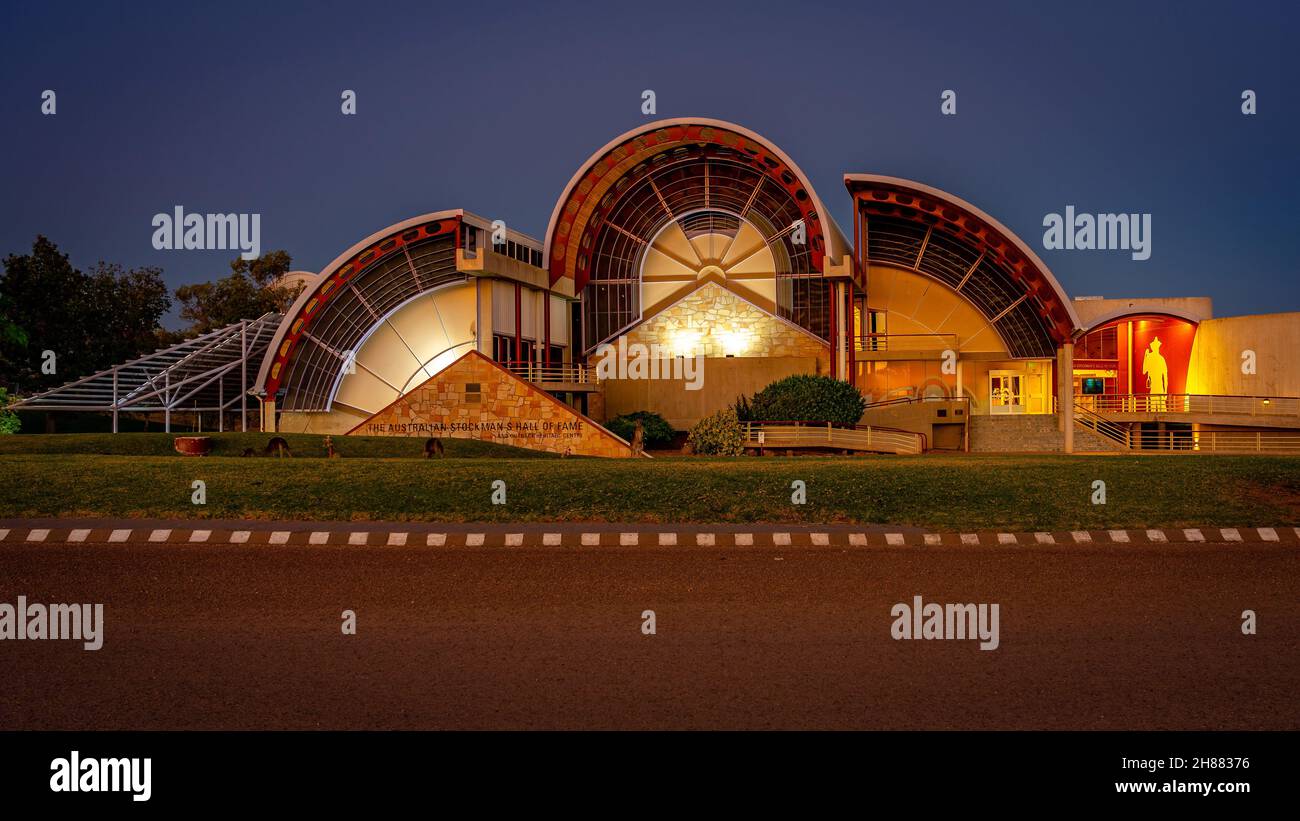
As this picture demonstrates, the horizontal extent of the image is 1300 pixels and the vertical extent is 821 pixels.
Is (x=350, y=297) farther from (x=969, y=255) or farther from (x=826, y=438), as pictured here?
(x=969, y=255)

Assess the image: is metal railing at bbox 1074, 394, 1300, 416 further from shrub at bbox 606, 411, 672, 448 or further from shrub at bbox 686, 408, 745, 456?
shrub at bbox 686, 408, 745, 456

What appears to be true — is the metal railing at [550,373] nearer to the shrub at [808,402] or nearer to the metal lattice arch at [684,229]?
the metal lattice arch at [684,229]

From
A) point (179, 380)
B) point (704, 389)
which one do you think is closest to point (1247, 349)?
point (704, 389)

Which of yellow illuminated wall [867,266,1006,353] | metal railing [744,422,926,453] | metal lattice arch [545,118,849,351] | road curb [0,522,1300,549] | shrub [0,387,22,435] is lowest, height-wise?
road curb [0,522,1300,549]

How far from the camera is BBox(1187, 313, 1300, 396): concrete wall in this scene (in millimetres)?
44281

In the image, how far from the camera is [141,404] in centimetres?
4644

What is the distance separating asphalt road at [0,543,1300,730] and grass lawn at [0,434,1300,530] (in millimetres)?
2970

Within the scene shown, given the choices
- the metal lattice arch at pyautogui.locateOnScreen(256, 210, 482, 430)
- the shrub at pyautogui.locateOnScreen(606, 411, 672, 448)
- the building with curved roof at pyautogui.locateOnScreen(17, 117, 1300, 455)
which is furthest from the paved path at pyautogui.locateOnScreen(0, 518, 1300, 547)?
the metal lattice arch at pyautogui.locateOnScreen(256, 210, 482, 430)

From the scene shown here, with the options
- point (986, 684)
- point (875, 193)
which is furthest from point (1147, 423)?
point (986, 684)

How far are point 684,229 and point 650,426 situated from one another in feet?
46.5

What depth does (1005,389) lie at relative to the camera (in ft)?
165

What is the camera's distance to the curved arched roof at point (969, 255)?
4366 centimetres

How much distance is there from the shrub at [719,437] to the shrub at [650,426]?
6483mm
